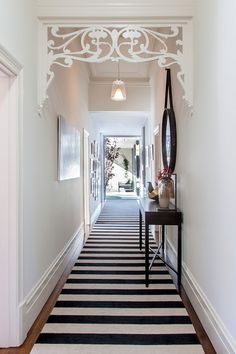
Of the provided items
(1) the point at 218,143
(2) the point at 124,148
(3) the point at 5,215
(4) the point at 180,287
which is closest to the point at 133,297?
(4) the point at 180,287

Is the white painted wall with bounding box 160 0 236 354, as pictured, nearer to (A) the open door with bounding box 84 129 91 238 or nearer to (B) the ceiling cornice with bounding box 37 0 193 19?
(B) the ceiling cornice with bounding box 37 0 193 19

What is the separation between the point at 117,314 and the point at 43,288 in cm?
68

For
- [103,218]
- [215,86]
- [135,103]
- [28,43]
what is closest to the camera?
[215,86]

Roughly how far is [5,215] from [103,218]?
19.8ft

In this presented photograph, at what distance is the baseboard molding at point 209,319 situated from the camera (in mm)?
1890

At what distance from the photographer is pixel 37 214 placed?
2.78 m

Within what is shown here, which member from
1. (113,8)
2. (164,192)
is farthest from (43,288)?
(113,8)

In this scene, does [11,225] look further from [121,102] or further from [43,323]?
A: [121,102]

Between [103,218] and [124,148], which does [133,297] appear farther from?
[124,148]

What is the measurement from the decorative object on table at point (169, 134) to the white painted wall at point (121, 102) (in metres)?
2.98

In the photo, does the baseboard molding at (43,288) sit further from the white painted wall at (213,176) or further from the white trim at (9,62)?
the white trim at (9,62)

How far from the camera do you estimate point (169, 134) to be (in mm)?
4070

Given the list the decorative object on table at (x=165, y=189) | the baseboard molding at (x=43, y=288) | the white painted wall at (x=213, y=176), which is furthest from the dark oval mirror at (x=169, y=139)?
the baseboard molding at (x=43, y=288)

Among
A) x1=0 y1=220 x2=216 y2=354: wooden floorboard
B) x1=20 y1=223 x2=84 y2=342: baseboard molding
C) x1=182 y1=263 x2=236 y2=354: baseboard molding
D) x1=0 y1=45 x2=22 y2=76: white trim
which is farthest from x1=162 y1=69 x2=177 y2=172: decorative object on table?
x1=0 y1=45 x2=22 y2=76: white trim
